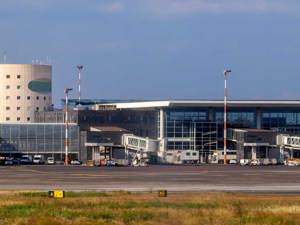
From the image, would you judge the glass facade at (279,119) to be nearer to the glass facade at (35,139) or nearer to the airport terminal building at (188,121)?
the airport terminal building at (188,121)

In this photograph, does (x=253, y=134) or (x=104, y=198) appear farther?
(x=253, y=134)

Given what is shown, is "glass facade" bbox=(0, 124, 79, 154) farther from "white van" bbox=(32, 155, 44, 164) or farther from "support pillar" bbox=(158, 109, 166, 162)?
"support pillar" bbox=(158, 109, 166, 162)

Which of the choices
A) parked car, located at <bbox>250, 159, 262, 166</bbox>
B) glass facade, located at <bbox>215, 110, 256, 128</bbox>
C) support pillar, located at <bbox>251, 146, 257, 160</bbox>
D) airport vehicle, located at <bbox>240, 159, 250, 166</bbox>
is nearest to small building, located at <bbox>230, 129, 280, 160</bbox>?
support pillar, located at <bbox>251, 146, 257, 160</bbox>

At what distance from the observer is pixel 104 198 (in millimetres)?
57812

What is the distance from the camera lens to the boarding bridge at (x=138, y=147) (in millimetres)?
171625

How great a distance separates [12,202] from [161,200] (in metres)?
8.88

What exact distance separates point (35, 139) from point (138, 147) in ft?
73.8

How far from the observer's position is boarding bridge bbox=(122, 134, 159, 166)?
172 meters

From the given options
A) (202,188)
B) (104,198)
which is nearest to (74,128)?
(202,188)

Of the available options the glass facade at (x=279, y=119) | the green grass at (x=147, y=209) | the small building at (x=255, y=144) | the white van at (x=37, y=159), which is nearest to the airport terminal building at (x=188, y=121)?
the glass facade at (x=279, y=119)

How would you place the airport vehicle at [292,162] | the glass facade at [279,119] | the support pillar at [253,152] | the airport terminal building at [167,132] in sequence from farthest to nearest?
the glass facade at [279,119] → the airport terminal building at [167,132] → the support pillar at [253,152] → the airport vehicle at [292,162]

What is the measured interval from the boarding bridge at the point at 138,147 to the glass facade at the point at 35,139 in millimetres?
10685

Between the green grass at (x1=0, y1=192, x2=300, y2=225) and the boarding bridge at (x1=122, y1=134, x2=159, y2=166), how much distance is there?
4209 inches

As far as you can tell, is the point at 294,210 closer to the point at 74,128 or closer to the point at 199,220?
the point at 199,220
